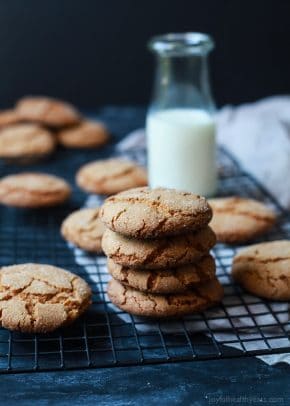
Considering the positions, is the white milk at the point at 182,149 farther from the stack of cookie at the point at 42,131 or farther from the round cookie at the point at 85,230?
the stack of cookie at the point at 42,131

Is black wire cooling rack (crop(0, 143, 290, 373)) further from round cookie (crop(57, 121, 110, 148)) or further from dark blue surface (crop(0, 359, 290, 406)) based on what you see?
round cookie (crop(57, 121, 110, 148))

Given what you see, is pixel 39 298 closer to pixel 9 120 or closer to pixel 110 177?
pixel 110 177

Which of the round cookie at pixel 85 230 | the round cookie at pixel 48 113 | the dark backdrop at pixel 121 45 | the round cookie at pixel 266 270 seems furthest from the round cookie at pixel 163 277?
the dark backdrop at pixel 121 45

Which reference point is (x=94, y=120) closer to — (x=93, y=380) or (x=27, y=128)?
(x=27, y=128)

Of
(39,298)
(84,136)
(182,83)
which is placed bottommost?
(84,136)

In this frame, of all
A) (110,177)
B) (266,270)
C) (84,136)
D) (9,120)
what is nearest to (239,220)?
(266,270)

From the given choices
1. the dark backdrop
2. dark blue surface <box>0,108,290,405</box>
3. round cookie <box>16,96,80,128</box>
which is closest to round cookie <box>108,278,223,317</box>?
dark blue surface <box>0,108,290,405</box>
